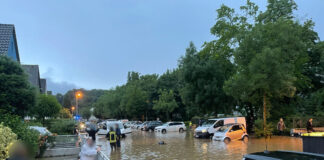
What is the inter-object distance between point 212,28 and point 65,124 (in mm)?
19716

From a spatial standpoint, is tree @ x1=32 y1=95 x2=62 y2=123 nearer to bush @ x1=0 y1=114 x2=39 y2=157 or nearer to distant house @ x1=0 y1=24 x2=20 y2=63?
distant house @ x1=0 y1=24 x2=20 y2=63

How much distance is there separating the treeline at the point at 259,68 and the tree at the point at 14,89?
647 inches

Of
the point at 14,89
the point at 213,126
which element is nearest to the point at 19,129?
the point at 14,89

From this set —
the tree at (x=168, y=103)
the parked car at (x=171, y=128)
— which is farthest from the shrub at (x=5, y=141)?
the tree at (x=168, y=103)

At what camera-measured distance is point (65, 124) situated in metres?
25.5

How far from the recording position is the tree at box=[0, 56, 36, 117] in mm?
17562

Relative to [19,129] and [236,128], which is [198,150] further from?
[19,129]

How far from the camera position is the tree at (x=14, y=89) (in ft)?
57.6

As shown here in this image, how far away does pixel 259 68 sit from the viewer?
23688 millimetres

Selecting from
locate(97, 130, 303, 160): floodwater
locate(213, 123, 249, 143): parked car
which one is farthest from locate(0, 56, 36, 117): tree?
locate(213, 123, 249, 143): parked car

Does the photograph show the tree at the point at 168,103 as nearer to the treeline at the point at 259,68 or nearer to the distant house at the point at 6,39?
the treeline at the point at 259,68

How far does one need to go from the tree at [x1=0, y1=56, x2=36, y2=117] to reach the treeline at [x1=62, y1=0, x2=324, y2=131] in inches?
647

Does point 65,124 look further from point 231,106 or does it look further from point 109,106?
point 109,106

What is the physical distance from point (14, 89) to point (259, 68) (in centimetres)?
1825
